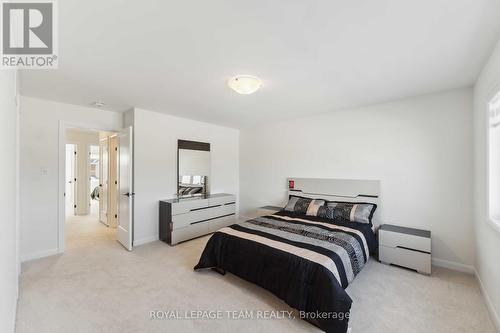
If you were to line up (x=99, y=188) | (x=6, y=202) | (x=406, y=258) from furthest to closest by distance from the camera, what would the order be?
(x=99, y=188), (x=406, y=258), (x=6, y=202)

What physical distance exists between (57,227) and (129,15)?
11.0 ft

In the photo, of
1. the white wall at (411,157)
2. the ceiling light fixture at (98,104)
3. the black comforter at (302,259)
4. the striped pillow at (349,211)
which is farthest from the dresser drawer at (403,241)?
the ceiling light fixture at (98,104)

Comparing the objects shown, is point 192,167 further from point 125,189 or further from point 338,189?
point 338,189

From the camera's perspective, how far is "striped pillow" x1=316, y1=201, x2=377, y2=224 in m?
3.13

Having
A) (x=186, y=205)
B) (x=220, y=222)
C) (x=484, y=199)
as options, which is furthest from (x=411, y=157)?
(x=186, y=205)

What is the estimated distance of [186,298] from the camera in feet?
7.16

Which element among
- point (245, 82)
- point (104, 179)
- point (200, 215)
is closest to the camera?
point (245, 82)

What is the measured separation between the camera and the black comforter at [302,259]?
1775mm

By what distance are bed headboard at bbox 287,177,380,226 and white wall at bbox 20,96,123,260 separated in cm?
388

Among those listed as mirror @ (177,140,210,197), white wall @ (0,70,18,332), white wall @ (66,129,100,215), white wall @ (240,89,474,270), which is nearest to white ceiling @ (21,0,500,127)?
white wall @ (240,89,474,270)

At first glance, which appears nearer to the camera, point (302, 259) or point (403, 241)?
point (302, 259)

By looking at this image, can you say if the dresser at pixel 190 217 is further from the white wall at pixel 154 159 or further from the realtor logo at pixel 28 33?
the realtor logo at pixel 28 33

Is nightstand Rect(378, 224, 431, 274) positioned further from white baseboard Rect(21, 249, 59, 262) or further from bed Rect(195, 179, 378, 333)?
white baseboard Rect(21, 249, 59, 262)

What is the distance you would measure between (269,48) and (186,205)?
2910 mm
